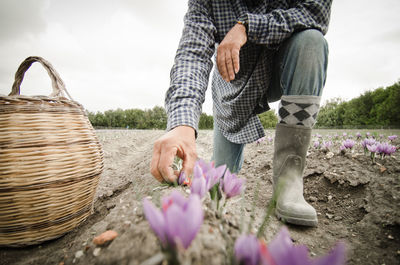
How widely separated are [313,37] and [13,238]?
76.9 inches

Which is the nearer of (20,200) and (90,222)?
(20,200)

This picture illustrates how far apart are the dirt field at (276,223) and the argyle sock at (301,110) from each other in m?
0.57

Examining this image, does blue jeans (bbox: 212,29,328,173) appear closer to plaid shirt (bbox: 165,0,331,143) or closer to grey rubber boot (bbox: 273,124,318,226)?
plaid shirt (bbox: 165,0,331,143)

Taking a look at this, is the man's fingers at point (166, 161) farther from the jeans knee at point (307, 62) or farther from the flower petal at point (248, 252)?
the jeans knee at point (307, 62)

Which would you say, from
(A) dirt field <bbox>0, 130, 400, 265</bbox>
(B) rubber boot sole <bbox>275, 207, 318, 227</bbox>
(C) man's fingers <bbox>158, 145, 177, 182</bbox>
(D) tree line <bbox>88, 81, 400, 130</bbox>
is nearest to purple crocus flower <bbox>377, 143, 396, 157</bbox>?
(A) dirt field <bbox>0, 130, 400, 265</bbox>

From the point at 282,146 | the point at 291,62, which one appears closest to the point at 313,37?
the point at 291,62

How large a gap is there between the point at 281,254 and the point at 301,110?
105cm

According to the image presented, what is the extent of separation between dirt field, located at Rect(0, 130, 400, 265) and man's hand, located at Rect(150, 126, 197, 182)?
0.28 ft

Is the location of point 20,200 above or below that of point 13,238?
above

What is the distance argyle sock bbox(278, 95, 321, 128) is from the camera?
1.15 m

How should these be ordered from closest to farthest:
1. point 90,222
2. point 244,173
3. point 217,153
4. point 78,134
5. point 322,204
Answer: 1. point 78,134
2. point 90,222
3. point 322,204
4. point 217,153
5. point 244,173

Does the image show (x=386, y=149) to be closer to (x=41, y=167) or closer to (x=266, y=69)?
(x=266, y=69)

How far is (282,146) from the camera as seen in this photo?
1.20m

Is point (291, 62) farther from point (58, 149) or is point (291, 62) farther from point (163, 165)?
point (58, 149)
